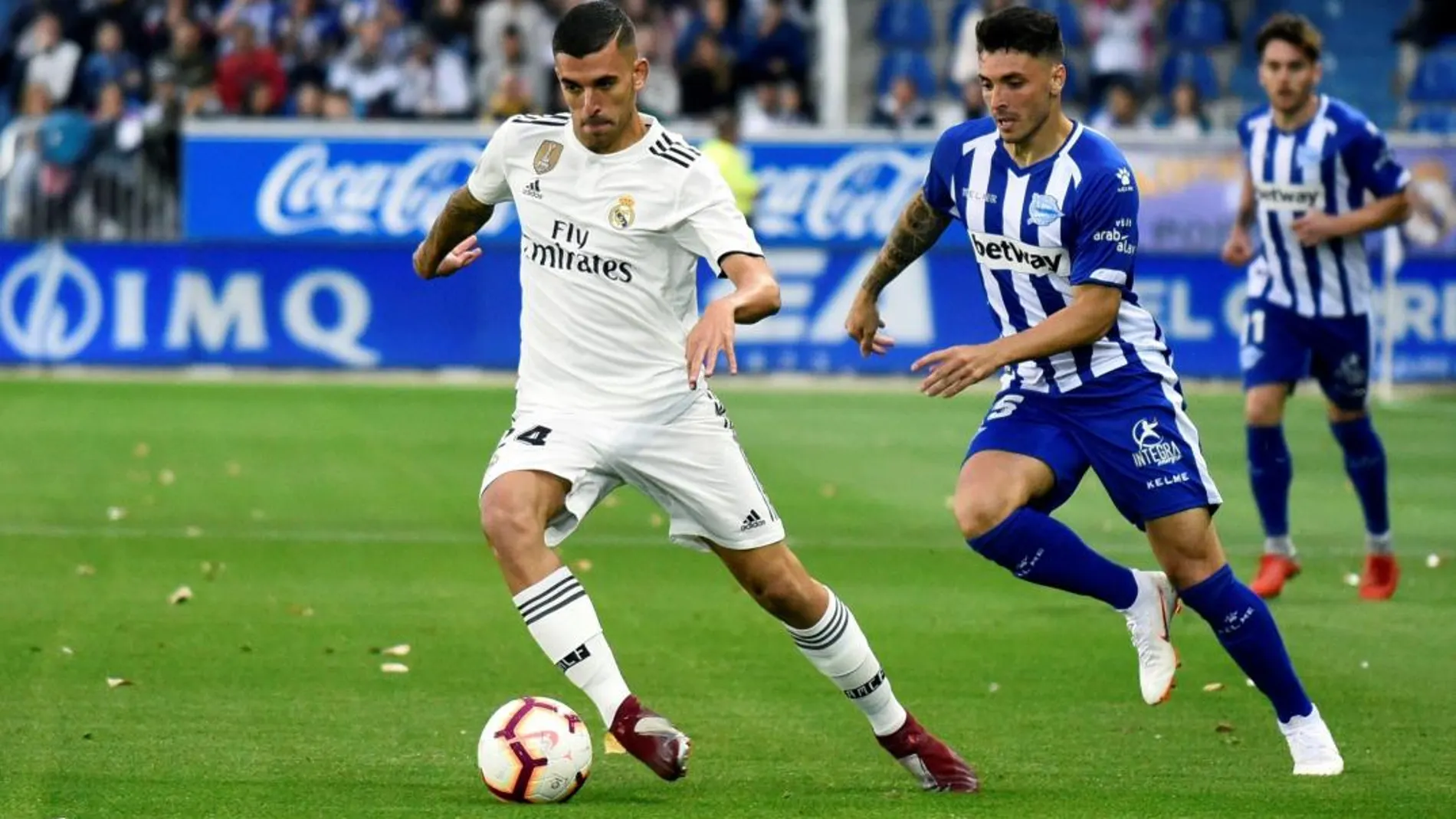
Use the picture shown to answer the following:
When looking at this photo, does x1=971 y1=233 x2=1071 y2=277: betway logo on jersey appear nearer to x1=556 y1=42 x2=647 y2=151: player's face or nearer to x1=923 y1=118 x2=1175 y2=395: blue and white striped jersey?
x1=923 y1=118 x2=1175 y2=395: blue and white striped jersey

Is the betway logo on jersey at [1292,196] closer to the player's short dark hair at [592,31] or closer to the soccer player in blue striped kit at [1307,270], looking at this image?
the soccer player in blue striped kit at [1307,270]

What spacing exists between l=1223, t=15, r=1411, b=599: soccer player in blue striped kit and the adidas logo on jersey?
453cm

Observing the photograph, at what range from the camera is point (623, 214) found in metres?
6.75

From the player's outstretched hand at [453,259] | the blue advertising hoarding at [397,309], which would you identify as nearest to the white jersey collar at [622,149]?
the player's outstretched hand at [453,259]

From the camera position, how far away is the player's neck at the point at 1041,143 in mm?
7121

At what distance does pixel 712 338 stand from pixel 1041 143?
1.46 m

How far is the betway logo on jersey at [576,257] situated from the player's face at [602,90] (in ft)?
0.79

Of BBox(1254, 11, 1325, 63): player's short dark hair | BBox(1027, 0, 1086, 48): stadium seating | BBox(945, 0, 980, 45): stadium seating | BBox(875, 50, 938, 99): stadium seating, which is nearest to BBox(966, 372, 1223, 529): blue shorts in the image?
BBox(1254, 11, 1325, 63): player's short dark hair

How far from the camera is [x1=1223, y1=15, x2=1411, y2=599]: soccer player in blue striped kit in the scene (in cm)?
1061

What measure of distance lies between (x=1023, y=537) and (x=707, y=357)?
130 cm

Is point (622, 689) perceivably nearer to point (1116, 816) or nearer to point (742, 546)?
point (742, 546)

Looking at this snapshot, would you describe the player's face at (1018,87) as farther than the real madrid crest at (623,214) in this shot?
Yes

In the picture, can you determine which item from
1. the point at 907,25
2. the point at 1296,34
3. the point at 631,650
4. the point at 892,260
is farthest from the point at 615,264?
the point at 907,25

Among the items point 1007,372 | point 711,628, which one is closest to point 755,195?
point 711,628
